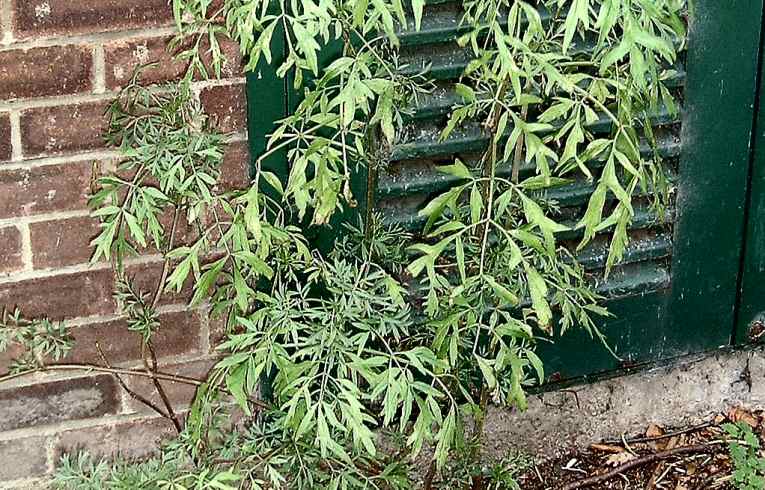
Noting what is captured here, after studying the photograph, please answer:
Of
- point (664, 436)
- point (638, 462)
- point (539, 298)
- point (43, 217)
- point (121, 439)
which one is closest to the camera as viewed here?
point (539, 298)

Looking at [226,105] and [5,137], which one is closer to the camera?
[5,137]

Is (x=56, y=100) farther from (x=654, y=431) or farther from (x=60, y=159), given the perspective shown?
(x=654, y=431)

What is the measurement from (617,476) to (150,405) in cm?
111

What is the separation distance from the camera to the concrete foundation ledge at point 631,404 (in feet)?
9.71

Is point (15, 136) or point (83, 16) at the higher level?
point (83, 16)

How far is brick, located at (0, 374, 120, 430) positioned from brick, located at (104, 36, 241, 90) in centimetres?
60

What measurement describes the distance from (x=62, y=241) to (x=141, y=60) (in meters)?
0.38

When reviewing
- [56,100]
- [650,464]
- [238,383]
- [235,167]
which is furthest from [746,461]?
[56,100]

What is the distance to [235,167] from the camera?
2.49 meters

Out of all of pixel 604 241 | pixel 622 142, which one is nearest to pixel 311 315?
pixel 622 142

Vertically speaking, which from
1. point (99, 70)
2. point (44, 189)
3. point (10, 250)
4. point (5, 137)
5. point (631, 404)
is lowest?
point (631, 404)

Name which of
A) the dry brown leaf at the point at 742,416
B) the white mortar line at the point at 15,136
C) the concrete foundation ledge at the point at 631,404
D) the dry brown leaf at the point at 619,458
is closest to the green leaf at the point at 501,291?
the white mortar line at the point at 15,136

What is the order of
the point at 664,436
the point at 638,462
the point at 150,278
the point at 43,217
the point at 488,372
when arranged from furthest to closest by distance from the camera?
the point at 664,436 → the point at 638,462 → the point at 150,278 → the point at 43,217 → the point at 488,372

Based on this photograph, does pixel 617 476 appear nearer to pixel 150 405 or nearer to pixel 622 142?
Answer: pixel 150 405
